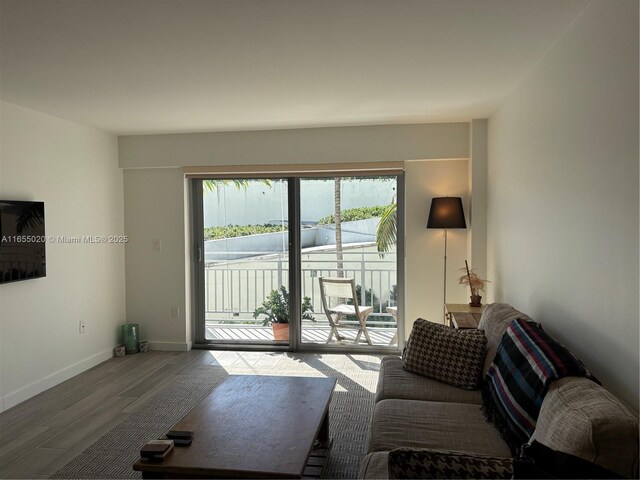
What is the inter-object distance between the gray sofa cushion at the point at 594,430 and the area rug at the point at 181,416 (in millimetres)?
1369

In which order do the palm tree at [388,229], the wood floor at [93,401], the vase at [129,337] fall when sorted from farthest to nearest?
the vase at [129,337], the palm tree at [388,229], the wood floor at [93,401]

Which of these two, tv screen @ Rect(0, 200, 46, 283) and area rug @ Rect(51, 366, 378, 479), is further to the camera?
tv screen @ Rect(0, 200, 46, 283)

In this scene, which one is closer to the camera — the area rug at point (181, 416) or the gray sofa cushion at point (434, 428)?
the gray sofa cushion at point (434, 428)

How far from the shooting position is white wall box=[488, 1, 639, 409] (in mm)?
1790

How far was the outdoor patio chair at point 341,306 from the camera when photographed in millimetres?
5000

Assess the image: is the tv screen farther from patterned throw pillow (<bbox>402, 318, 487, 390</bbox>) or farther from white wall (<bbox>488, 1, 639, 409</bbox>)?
white wall (<bbox>488, 1, 639, 409</bbox>)

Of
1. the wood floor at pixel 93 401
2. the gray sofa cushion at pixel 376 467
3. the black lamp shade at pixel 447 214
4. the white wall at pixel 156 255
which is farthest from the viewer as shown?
the white wall at pixel 156 255

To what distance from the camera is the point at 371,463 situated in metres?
1.85

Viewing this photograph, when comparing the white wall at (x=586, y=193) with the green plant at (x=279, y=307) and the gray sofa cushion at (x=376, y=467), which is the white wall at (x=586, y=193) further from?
the green plant at (x=279, y=307)

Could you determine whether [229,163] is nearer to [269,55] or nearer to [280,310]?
[280,310]

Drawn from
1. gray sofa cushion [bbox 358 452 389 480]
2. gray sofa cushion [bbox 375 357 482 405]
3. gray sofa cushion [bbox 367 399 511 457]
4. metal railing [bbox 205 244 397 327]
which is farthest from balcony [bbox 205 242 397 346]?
gray sofa cushion [bbox 358 452 389 480]

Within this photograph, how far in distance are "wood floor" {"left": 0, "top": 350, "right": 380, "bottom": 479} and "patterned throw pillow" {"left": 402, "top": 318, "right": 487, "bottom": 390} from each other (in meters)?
1.62

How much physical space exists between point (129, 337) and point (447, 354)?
362 cm

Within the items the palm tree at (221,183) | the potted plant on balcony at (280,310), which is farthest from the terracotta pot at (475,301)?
the palm tree at (221,183)
